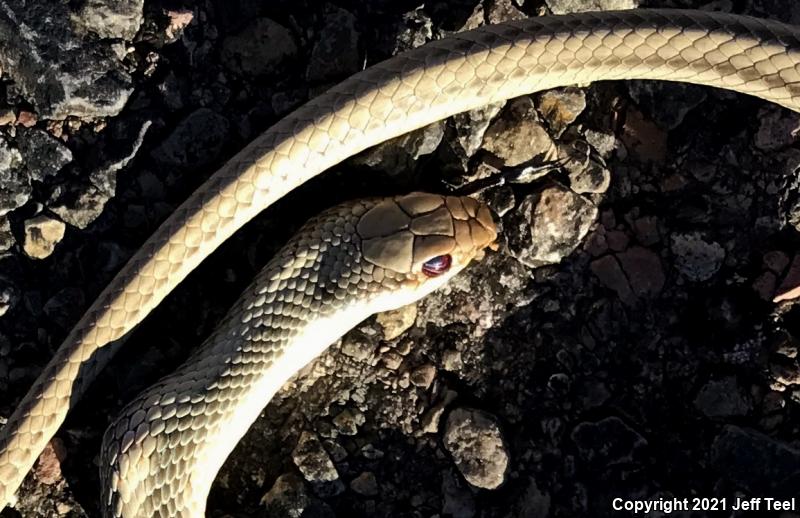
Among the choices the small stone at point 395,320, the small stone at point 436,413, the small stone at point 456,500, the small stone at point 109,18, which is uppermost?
the small stone at point 109,18

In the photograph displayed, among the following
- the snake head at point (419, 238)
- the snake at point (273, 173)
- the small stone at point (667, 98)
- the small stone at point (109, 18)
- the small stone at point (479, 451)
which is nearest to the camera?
the snake at point (273, 173)

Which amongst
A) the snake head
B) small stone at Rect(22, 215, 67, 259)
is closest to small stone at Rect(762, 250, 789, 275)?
the snake head

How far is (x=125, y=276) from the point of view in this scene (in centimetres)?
457

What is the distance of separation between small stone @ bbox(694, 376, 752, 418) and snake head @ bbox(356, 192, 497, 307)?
1.64 meters

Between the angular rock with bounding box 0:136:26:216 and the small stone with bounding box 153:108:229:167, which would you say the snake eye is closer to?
the small stone with bounding box 153:108:229:167

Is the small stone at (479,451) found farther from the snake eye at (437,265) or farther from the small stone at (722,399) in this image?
the small stone at (722,399)

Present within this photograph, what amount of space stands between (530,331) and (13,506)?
3.24 metres

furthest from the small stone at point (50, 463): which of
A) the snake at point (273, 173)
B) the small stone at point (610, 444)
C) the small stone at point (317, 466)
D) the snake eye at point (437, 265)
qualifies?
the small stone at point (610, 444)

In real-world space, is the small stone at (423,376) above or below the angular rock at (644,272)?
below

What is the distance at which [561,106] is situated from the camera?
5176 mm

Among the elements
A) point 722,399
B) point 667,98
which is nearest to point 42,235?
point 667,98

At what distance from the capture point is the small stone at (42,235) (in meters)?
4.92

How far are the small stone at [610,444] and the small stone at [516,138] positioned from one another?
5.54 feet

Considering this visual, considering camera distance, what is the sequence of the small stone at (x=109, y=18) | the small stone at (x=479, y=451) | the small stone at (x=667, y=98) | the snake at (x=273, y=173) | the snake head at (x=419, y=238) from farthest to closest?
the small stone at (x=667, y=98) → the small stone at (x=479, y=451) → the small stone at (x=109, y=18) → the snake head at (x=419, y=238) → the snake at (x=273, y=173)
